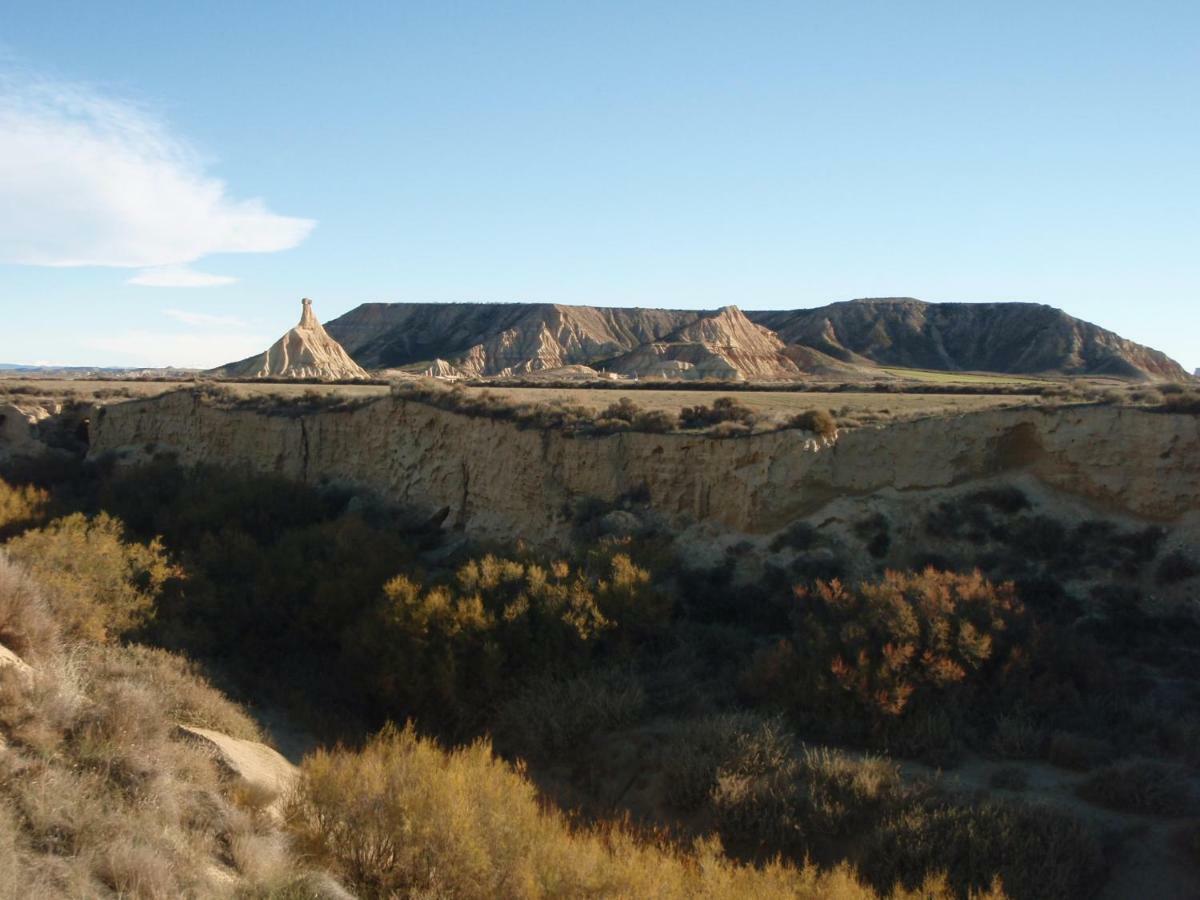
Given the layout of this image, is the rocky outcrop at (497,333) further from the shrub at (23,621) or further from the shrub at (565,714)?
the shrub at (23,621)

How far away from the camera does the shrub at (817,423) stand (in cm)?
1875

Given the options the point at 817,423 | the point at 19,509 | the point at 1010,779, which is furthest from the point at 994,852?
the point at 19,509

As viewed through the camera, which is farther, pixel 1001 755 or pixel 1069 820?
pixel 1001 755

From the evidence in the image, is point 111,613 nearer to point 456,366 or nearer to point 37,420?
point 37,420

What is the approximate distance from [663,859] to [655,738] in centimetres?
357

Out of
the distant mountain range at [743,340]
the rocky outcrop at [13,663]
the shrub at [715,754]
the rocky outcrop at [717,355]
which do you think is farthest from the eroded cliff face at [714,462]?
the distant mountain range at [743,340]

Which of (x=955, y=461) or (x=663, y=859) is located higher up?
(x=955, y=461)

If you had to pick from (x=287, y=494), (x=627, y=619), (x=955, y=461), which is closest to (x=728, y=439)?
(x=955, y=461)

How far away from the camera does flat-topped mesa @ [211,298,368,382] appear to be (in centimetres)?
6662

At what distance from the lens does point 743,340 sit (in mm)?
82688

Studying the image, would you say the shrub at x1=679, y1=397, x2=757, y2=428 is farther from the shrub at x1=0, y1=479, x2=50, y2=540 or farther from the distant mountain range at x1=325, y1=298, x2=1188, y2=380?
the distant mountain range at x1=325, y1=298, x2=1188, y2=380

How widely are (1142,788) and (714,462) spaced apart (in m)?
11.0

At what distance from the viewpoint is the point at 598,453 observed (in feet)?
68.2

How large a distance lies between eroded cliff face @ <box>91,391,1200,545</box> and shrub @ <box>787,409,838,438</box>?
0.30 m
